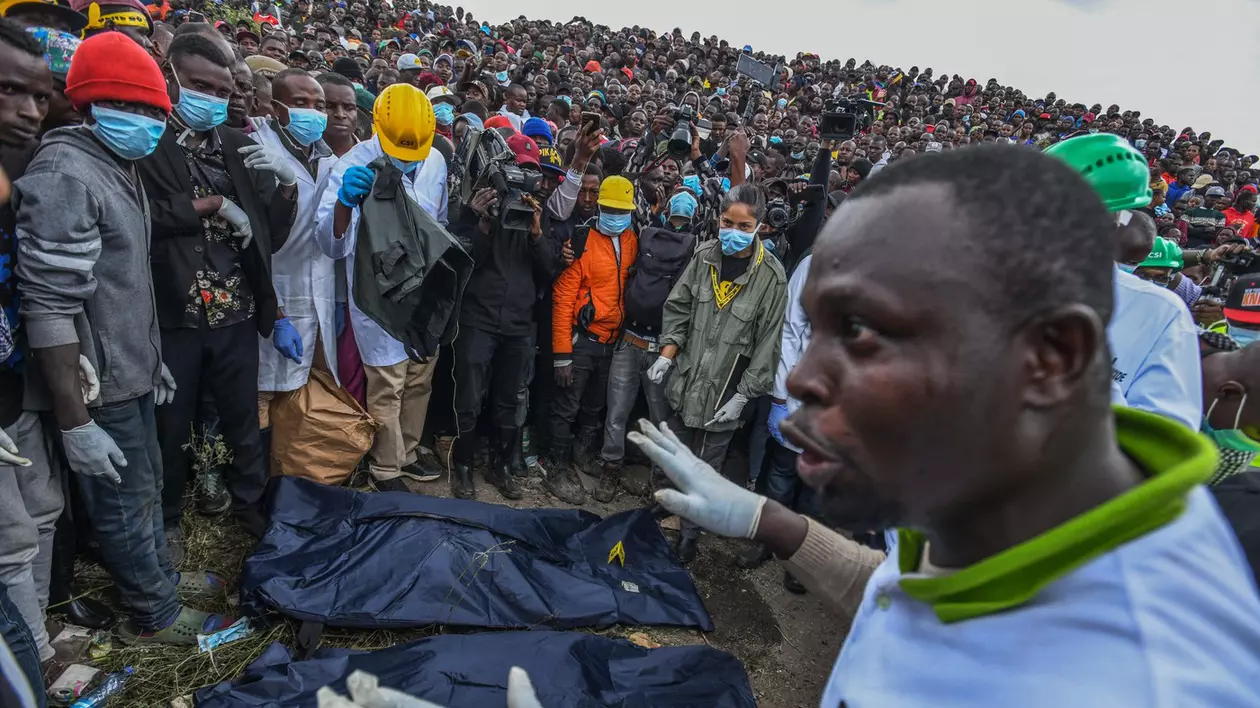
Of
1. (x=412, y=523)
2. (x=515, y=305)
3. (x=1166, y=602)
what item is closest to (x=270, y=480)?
(x=412, y=523)

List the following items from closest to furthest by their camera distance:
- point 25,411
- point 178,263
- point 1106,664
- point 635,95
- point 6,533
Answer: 1. point 1106,664
2. point 6,533
3. point 25,411
4. point 178,263
5. point 635,95

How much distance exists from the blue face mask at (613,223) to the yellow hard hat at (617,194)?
60 millimetres

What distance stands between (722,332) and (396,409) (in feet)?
6.87

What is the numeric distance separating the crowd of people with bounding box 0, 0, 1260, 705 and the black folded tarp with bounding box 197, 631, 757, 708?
65 centimetres

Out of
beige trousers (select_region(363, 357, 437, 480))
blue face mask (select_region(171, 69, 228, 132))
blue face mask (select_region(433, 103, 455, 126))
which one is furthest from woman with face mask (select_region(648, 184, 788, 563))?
blue face mask (select_region(433, 103, 455, 126))

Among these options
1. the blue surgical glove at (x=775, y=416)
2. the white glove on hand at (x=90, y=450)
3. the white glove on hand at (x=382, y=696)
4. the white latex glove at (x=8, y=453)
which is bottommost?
the blue surgical glove at (x=775, y=416)

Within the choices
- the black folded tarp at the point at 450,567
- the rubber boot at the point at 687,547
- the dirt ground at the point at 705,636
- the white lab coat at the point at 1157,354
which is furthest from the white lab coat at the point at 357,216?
the white lab coat at the point at 1157,354

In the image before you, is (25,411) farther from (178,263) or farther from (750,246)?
(750,246)

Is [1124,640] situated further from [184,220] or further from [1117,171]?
[184,220]

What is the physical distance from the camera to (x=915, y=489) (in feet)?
2.44

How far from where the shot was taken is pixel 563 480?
15.1 feet

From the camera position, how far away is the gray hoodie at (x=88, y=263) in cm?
205

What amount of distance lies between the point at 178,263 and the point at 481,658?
2.12 meters

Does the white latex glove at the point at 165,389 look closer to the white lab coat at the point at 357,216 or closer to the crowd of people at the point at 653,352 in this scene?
the crowd of people at the point at 653,352
